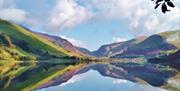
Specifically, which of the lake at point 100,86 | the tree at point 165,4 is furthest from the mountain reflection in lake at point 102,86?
the tree at point 165,4

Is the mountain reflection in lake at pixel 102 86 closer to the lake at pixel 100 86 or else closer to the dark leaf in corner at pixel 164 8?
the lake at pixel 100 86

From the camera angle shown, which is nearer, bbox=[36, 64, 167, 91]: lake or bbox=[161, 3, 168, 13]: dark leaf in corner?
bbox=[161, 3, 168, 13]: dark leaf in corner

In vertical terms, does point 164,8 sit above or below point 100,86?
below

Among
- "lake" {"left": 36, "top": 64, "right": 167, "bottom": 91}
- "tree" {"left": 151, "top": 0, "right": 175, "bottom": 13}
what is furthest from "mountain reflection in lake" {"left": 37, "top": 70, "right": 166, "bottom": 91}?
"tree" {"left": 151, "top": 0, "right": 175, "bottom": 13}

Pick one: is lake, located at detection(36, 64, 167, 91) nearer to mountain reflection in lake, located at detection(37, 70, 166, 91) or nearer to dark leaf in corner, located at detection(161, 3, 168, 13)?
mountain reflection in lake, located at detection(37, 70, 166, 91)

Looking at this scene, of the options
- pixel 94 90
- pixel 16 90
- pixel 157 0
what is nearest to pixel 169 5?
pixel 157 0

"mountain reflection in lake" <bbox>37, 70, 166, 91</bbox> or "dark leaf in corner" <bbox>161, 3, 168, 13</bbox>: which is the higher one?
"mountain reflection in lake" <bbox>37, 70, 166, 91</bbox>

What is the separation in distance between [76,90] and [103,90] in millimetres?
4898

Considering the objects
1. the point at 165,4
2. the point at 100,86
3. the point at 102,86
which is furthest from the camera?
the point at 102,86

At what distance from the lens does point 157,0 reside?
1066 cm

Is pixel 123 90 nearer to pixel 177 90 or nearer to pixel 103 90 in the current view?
pixel 103 90

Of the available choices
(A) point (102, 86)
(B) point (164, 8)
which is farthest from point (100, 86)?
(B) point (164, 8)

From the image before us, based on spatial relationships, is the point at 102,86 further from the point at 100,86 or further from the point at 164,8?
the point at 164,8

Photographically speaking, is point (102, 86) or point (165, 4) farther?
point (102, 86)
